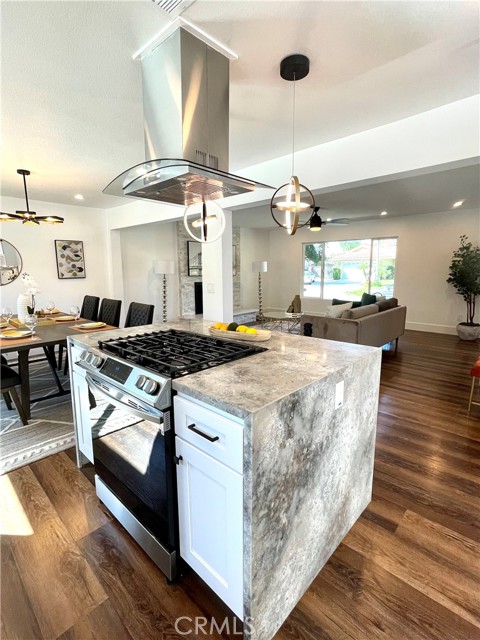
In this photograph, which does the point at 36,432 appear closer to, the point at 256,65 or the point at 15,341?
the point at 15,341

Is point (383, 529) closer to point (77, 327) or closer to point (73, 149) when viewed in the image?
point (77, 327)

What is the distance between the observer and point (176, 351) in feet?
5.61

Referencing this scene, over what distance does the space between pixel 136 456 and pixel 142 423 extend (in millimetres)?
227

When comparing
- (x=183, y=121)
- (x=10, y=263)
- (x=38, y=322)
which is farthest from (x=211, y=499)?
(x=10, y=263)

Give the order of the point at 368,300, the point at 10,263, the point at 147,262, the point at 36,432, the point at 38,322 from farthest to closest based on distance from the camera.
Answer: the point at 147,262, the point at 368,300, the point at 10,263, the point at 38,322, the point at 36,432

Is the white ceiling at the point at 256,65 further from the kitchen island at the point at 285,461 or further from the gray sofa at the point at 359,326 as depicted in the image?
the gray sofa at the point at 359,326

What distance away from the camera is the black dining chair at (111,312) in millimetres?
4156

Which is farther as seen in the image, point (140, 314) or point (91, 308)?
point (91, 308)

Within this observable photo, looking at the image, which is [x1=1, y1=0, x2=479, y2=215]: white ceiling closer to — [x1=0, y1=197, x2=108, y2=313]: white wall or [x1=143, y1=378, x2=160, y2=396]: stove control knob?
[x1=143, y1=378, x2=160, y2=396]: stove control knob

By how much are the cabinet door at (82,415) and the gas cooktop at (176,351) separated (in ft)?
1.27

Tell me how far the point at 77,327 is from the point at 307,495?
292cm

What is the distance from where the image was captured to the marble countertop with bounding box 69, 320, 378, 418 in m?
1.11

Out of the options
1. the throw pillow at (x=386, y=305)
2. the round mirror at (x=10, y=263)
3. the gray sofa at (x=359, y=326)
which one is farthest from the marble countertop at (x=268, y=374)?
the round mirror at (x=10, y=263)

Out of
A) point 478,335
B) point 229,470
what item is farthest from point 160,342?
point 478,335
